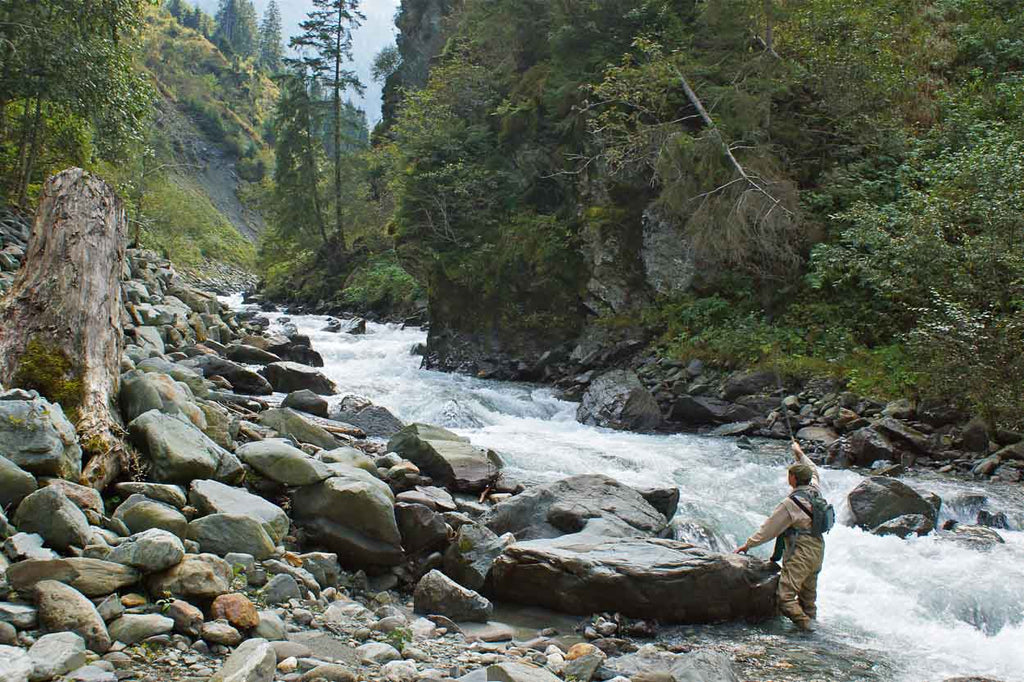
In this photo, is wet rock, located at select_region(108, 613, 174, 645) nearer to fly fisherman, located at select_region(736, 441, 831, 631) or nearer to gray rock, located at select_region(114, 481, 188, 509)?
gray rock, located at select_region(114, 481, 188, 509)

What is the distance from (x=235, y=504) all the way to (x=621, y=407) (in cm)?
884

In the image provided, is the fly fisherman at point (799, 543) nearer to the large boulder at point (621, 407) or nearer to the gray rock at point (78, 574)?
the gray rock at point (78, 574)

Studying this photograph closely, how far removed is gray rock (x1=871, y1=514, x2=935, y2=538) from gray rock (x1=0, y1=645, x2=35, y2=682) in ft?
24.1

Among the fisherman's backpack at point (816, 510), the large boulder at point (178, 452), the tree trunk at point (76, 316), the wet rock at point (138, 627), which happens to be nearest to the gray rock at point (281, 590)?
the wet rock at point (138, 627)

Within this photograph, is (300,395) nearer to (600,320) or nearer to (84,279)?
(84,279)

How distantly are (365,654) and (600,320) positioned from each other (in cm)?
1349

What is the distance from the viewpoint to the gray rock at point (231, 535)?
460 cm

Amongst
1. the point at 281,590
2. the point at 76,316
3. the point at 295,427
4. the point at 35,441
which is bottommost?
the point at 281,590

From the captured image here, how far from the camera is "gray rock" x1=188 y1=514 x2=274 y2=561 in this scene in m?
4.60

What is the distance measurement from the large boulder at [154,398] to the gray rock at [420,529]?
2.03m

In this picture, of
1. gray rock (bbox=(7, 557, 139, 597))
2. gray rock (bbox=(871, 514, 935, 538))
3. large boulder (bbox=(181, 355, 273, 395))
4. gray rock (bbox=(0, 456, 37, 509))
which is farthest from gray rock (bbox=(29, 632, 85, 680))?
large boulder (bbox=(181, 355, 273, 395))


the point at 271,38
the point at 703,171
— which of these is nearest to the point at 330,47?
the point at 703,171

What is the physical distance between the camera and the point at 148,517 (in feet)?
14.5

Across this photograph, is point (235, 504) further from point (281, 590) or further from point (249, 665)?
point (249, 665)
